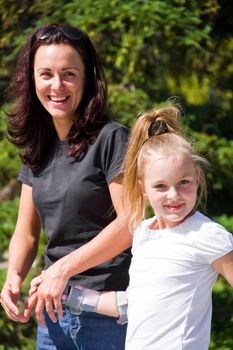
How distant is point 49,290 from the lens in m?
2.46

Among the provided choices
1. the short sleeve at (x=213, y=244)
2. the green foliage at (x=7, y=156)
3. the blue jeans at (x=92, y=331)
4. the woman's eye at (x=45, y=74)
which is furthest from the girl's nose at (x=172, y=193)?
the green foliage at (x=7, y=156)

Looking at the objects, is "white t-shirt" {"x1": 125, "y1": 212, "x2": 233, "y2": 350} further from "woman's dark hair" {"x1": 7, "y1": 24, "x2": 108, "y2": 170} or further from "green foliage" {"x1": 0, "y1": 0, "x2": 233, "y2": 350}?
"green foliage" {"x1": 0, "y1": 0, "x2": 233, "y2": 350}

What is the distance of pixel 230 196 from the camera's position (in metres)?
6.30

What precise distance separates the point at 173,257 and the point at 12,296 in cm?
70

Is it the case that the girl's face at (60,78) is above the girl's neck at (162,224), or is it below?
above

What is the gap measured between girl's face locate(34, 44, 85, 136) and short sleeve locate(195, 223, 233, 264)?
666 mm

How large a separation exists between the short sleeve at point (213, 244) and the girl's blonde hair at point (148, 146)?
0.59 feet

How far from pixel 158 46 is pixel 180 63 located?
618 millimetres

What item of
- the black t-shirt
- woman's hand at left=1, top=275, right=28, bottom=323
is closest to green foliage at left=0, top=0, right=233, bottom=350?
woman's hand at left=1, top=275, right=28, bottom=323

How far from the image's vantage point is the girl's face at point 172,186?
2.24 meters

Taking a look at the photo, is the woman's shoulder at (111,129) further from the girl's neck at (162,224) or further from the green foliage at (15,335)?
the green foliage at (15,335)

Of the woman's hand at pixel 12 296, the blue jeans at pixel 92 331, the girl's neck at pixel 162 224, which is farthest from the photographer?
the woman's hand at pixel 12 296

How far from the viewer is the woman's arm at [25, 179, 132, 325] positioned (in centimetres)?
246

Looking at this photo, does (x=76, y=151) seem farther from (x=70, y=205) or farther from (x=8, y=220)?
(x=8, y=220)
